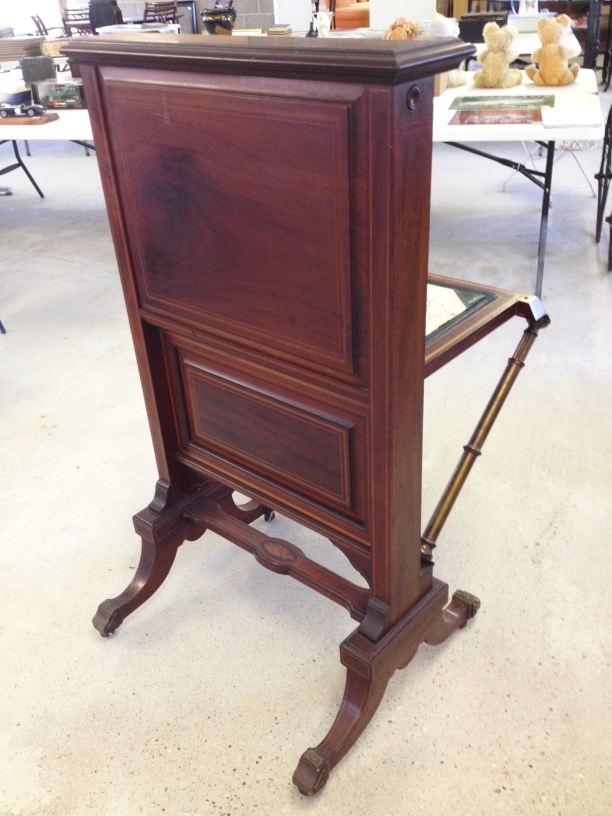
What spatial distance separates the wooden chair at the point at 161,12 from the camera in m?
7.17

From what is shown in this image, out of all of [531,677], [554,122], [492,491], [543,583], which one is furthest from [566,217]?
[531,677]

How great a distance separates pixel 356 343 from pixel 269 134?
9.8 inches

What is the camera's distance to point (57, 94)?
10.6ft

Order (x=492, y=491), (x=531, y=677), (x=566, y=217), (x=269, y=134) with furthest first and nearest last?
(x=566, y=217) → (x=492, y=491) → (x=531, y=677) → (x=269, y=134)

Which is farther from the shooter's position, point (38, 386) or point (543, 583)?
point (38, 386)

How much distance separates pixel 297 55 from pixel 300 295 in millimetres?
263

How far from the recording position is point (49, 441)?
2.04 metres

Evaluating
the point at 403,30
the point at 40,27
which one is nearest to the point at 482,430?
the point at 403,30

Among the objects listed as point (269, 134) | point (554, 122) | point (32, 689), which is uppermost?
point (269, 134)

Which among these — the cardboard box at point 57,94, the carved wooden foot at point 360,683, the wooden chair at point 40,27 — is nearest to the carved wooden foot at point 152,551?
the carved wooden foot at point 360,683

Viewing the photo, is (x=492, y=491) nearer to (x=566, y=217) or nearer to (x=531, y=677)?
(x=531, y=677)

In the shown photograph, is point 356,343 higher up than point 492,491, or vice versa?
point 356,343

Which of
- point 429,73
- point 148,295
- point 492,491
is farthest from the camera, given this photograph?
point 492,491

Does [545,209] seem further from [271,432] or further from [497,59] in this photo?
[271,432]
